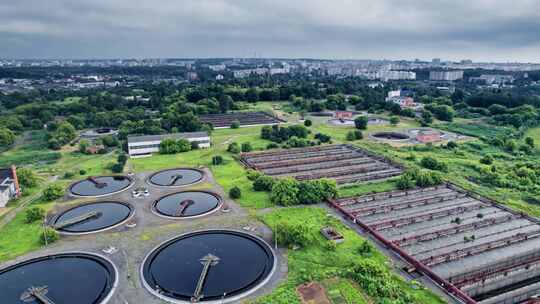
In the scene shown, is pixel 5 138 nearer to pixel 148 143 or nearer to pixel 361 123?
pixel 148 143

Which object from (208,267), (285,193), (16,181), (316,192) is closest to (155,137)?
(16,181)

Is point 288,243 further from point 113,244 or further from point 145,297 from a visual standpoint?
point 113,244

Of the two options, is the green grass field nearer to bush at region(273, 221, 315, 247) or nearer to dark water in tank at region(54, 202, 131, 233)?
bush at region(273, 221, 315, 247)

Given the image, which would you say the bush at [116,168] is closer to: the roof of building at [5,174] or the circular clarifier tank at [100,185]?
the circular clarifier tank at [100,185]

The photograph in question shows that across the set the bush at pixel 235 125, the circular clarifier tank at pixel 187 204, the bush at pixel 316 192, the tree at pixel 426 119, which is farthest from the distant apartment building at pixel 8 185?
the tree at pixel 426 119

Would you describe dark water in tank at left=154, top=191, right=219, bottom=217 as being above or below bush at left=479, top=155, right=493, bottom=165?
below

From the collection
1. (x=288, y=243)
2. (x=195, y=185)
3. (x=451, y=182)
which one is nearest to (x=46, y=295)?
(x=288, y=243)

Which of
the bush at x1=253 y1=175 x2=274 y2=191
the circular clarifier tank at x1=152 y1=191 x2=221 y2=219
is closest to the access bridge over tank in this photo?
the bush at x1=253 y1=175 x2=274 y2=191
